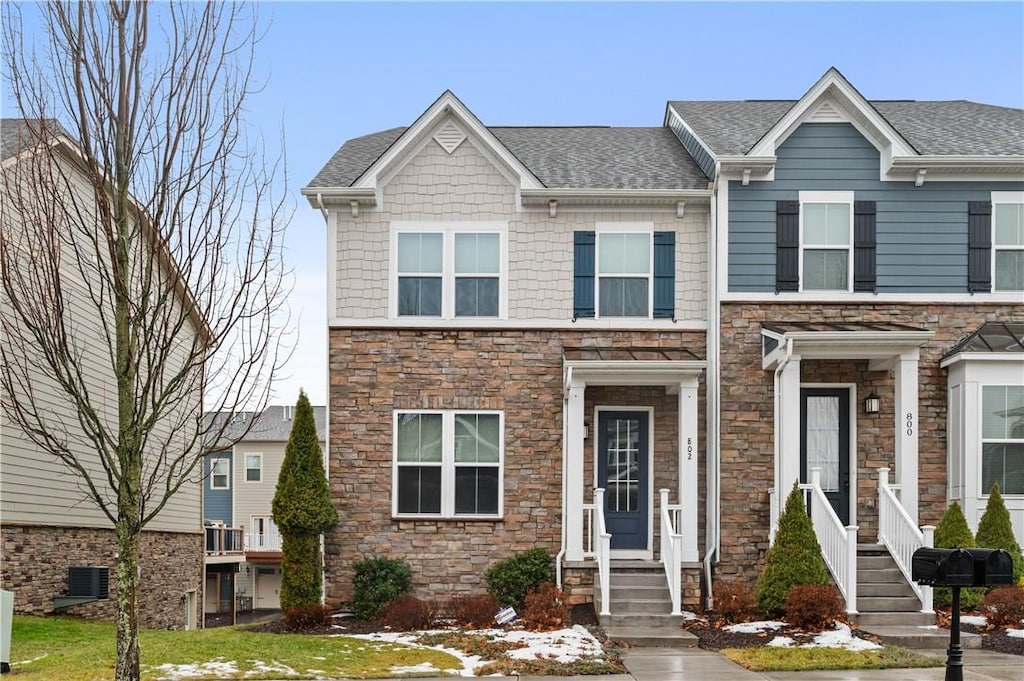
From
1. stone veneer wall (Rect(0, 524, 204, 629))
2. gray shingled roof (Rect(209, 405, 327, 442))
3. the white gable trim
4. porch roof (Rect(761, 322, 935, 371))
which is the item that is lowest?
stone veneer wall (Rect(0, 524, 204, 629))

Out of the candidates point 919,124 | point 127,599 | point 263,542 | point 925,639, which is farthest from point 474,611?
point 263,542

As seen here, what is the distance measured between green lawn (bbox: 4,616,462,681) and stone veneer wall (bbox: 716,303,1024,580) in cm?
578

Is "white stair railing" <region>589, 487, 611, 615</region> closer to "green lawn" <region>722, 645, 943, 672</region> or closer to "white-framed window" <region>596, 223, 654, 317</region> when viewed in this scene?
"green lawn" <region>722, 645, 943, 672</region>

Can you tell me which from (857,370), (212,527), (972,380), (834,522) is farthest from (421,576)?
(212,527)

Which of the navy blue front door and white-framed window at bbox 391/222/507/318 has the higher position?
white-framed window at bbox 391/222/507/318

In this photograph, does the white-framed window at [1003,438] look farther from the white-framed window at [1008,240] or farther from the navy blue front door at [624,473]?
the navy blue front door at [624,473]

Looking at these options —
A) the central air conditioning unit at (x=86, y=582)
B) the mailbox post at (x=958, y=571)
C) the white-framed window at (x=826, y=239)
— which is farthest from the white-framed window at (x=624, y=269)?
the central air conditioning unit at (x=86, y=582)

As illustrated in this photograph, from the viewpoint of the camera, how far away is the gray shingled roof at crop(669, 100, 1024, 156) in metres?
16.8

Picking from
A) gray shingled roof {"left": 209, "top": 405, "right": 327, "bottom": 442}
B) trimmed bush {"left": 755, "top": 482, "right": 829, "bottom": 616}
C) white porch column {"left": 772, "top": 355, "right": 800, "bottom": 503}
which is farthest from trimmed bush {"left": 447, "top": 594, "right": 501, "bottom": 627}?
gray shingled roof {"left": 209, "top": 405, "right": 327, "bottom": 442}

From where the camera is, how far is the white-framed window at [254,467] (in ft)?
145

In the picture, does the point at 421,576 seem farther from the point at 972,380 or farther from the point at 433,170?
the point at 972,380

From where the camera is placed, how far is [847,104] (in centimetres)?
1634

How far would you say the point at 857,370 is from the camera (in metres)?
16.5

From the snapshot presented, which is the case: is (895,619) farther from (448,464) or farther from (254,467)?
(254,467)
